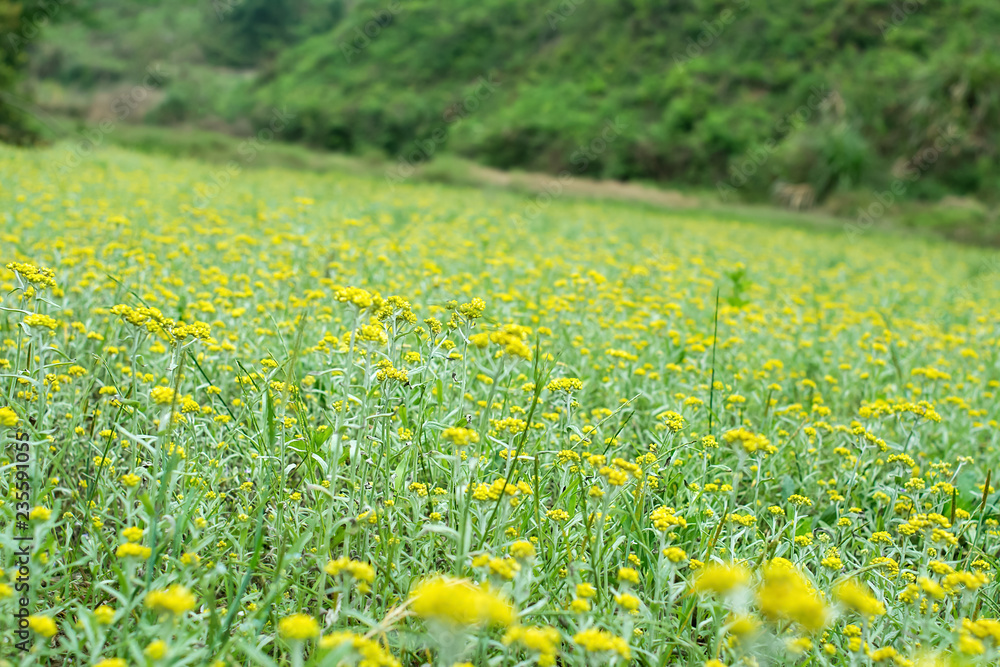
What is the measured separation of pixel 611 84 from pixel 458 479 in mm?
28079

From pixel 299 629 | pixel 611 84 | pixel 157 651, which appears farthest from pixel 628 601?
pixel 611 84

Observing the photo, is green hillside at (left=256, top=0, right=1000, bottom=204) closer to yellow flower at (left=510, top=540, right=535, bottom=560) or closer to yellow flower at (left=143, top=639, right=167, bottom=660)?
yellow flower at (left=510, top=540, right=535, bottom=560)

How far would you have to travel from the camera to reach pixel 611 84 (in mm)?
27453

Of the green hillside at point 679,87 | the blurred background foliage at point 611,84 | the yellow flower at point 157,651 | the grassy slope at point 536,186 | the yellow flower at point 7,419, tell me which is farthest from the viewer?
the green hillside at point 679,87

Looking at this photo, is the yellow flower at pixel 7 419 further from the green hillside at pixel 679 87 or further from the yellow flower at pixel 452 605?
the green hillside at pixel 679 87

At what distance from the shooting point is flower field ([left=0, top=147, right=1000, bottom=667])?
138cm

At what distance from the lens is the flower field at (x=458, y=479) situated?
138 centimetres

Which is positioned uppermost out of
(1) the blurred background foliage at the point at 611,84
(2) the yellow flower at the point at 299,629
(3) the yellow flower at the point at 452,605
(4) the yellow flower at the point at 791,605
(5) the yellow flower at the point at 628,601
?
(1) the blurred background foliage at the point at 611,84

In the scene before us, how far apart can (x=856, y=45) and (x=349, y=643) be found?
1118 inches

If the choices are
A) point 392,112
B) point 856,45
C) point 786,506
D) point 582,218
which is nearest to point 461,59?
point 392,112

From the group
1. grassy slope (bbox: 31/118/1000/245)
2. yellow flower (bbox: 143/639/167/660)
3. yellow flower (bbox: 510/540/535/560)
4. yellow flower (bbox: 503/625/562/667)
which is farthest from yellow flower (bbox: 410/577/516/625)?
grassy slope (bbox: 31/118/1000/245)

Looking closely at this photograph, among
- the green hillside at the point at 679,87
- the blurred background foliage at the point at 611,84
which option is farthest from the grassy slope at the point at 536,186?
the green hillside at the point at 679,87

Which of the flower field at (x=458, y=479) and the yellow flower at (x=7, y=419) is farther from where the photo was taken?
the yellow flower at (x=7, y=419)

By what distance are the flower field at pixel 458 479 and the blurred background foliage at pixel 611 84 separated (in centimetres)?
1511
